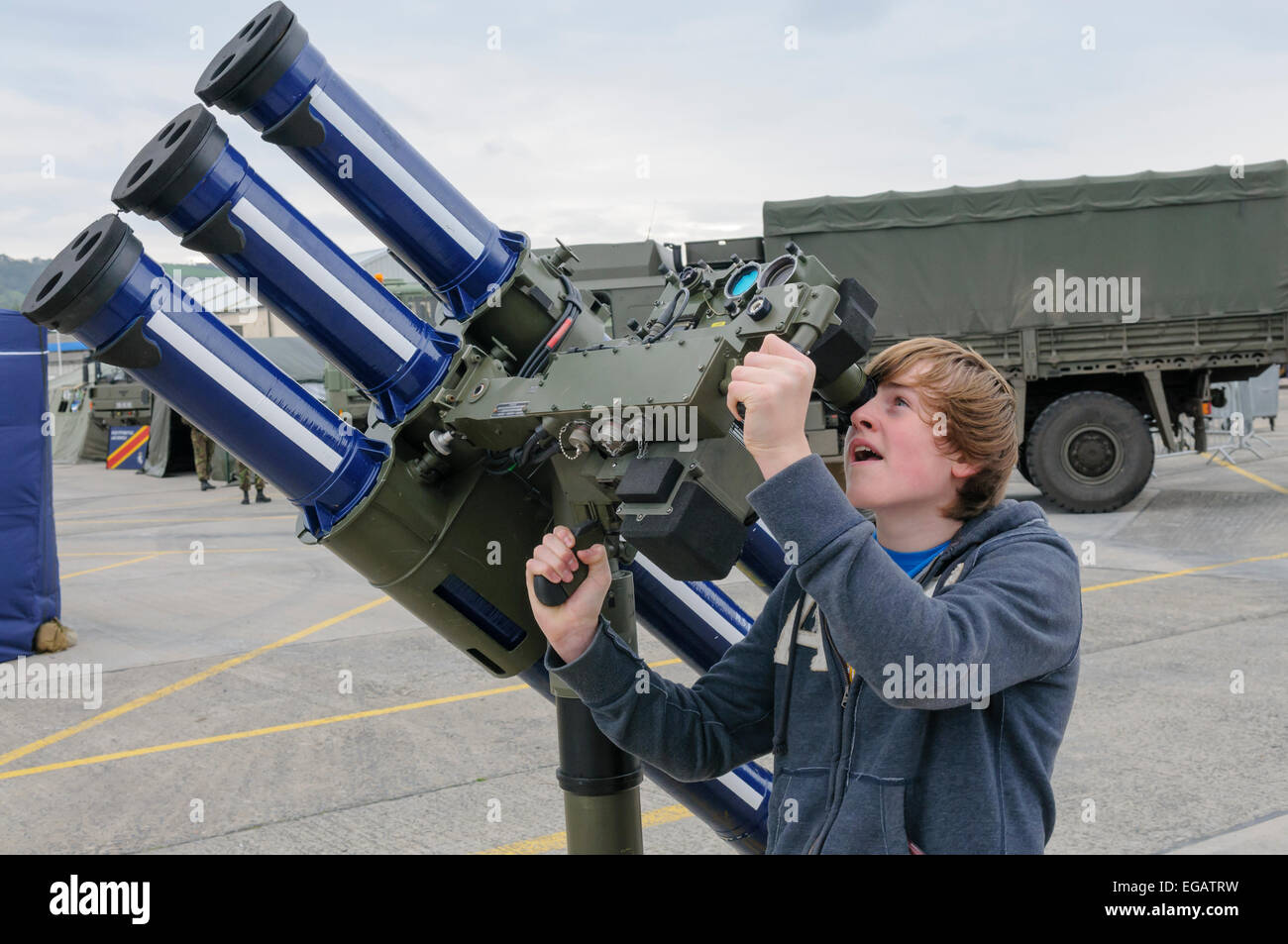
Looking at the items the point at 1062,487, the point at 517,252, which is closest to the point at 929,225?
the point at 1062,487

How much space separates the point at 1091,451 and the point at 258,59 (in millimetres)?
10516

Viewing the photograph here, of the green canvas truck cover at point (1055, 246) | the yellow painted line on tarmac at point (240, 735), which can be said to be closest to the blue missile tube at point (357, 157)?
the yellow painted line on tarmac at point (240, 735)

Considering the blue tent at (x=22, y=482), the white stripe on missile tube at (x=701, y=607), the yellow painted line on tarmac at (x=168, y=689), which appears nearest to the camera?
the white stripe on missile tube at (x=701, y=607)

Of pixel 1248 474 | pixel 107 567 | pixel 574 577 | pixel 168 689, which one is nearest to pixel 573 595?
pixel 574 577

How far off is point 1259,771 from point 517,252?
12.3 ft

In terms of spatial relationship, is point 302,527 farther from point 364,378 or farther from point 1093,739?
point 1093,739

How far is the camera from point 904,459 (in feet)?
5.41

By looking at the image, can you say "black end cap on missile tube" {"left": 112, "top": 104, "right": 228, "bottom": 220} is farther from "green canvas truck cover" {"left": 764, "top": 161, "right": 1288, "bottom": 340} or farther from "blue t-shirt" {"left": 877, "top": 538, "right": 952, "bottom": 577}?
"green canvas truck cover" {"left": 764, "top": 161, "right": 1288, "bottom": 340}

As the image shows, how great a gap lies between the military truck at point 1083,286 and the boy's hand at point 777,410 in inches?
371

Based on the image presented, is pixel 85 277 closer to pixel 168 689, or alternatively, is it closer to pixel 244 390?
pixel 244 390

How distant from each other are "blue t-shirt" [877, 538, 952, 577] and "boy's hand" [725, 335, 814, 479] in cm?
35

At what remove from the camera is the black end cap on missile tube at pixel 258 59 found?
1.96m

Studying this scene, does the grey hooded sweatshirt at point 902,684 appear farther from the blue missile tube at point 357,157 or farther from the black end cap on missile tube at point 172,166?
the black end cap on missile tube at point 172,166

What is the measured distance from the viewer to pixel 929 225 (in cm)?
1141
